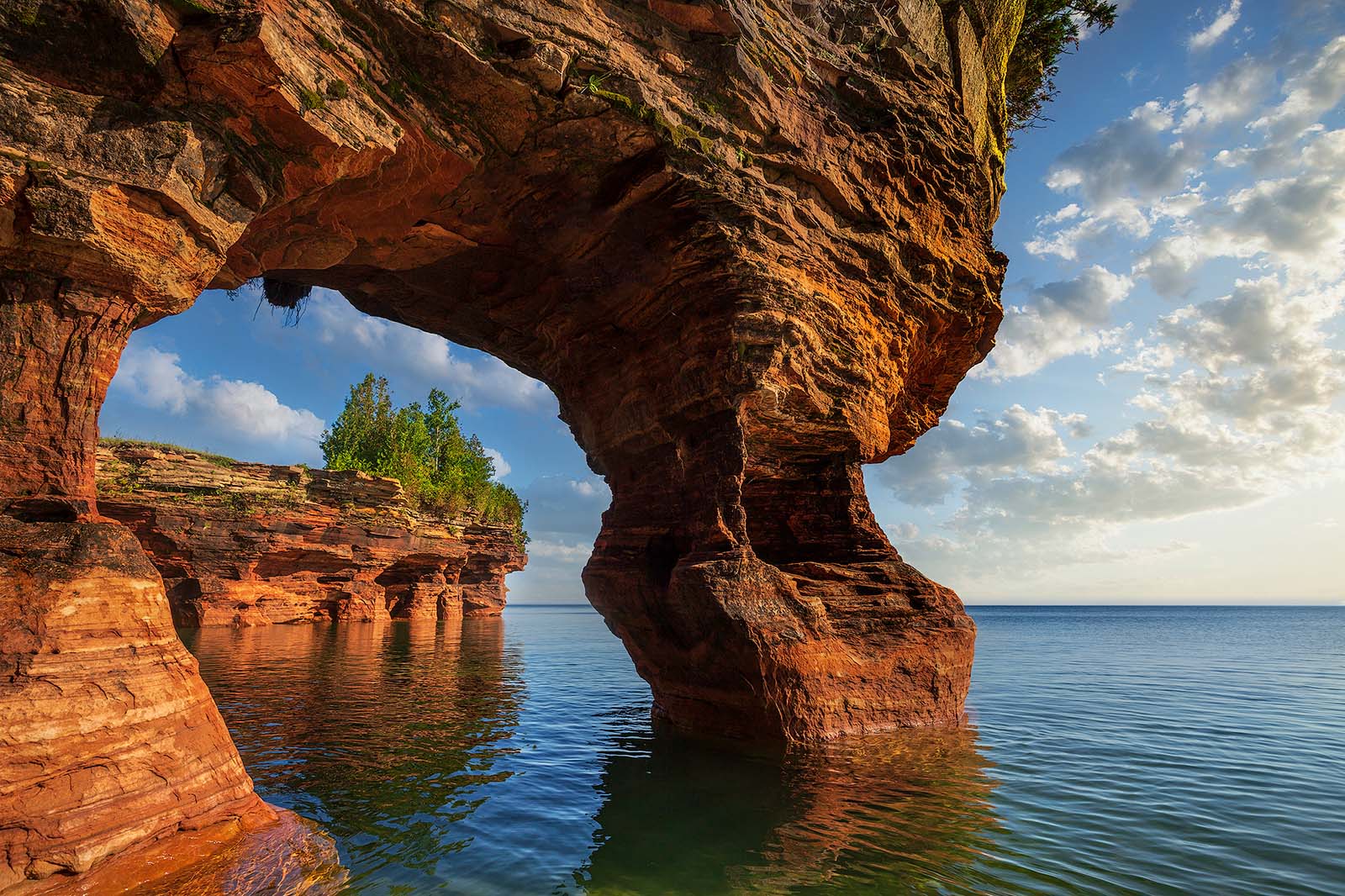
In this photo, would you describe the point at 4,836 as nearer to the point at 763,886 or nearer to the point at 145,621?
the point at 145,621

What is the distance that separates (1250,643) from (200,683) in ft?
189

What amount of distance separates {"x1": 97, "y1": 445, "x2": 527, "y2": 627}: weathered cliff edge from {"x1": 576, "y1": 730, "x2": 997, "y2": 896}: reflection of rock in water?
2723 centimetres

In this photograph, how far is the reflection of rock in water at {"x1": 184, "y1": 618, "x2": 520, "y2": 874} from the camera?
735cm

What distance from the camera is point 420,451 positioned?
169 ft

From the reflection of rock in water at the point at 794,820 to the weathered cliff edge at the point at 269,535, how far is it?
1072 inches

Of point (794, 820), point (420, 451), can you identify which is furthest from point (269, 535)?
point (794, 820)

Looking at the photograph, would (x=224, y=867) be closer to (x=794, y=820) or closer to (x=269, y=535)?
(x=794, y=820)

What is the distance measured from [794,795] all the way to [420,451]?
48.3 meters

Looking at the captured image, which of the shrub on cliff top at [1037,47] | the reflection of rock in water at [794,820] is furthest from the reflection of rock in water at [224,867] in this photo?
the shrub on cliff top at [1037,47]

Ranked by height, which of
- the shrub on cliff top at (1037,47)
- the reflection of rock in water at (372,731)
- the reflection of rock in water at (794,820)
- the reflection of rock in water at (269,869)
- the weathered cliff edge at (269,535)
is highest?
the shrub on cliff top at (1037,47)

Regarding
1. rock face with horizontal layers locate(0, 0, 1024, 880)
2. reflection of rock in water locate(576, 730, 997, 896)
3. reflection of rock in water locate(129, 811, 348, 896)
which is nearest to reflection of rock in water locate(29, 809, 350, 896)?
reflection of rock in water locate(129, 811, 348, 896)

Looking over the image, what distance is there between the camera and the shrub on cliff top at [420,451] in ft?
156

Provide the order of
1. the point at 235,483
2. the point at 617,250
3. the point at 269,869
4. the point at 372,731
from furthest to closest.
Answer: the point at 235,483 < the point at 372,731 < the point at 617,250 < the point at 269,869

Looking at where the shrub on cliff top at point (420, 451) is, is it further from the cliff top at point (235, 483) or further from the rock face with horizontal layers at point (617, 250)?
the rock face with horizontal layers at point (617, 250)
